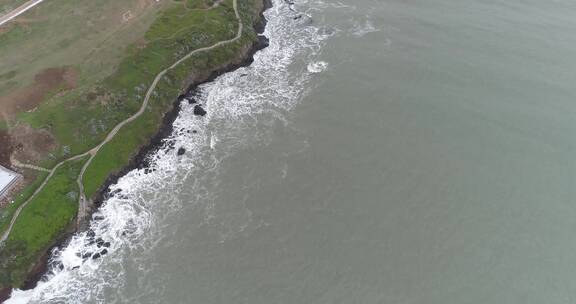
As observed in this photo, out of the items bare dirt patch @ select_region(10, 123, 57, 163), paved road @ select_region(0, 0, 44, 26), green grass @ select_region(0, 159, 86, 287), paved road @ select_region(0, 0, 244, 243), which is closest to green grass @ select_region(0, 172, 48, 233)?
paved road @ select_region(0, 0, 244, 243)

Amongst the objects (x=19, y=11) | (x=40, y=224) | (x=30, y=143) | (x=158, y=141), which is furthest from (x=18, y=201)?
(x=19, y=11)

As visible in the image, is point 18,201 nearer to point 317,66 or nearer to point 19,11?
point 19,11

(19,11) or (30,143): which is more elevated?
(19,11)

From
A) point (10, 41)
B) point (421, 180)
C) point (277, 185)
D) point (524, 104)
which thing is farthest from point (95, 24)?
point (524, 104)

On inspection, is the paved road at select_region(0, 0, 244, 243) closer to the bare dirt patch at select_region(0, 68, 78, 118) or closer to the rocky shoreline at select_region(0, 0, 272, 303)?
the rocky shoreline at select_region(0, 0, 272, 303)

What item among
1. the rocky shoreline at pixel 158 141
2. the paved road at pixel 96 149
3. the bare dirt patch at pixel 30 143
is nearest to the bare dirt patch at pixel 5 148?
the bare dirt patch at pixel 30 143

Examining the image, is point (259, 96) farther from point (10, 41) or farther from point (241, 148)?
point (10, 41)
